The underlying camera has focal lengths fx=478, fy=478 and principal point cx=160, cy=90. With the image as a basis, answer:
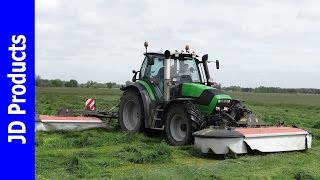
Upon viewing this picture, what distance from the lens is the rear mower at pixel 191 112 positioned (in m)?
9.55

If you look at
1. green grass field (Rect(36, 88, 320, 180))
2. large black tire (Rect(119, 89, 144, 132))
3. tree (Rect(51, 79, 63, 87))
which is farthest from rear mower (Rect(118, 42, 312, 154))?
tree (Rect(51, 79, 63, 87))

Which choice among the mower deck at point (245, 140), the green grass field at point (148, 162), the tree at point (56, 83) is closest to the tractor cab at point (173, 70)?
the green grass field at point (148, 162)

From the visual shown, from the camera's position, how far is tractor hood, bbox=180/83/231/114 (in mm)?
10945

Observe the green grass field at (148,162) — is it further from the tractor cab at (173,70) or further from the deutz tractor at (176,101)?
the tractor cab at (173,70)

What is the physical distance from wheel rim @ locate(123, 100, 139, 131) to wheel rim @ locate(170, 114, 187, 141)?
7.90 feet

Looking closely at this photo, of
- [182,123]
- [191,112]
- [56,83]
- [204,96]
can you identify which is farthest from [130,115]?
[56,83]

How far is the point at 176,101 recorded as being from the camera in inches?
436

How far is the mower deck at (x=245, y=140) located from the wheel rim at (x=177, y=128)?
56.3 inches

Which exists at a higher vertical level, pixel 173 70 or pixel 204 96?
pixel 173 70

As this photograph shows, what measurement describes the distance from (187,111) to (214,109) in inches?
27.2

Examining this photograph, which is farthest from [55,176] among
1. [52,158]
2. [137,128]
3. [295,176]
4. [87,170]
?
[137,128]

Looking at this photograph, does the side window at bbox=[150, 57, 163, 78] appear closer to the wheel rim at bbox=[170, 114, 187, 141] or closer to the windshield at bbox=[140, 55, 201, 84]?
the windshield at bbox=[140, 55, 201, 84]

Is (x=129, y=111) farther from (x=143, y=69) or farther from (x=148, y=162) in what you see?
(x=148, y=162)

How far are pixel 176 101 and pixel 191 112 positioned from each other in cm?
62
